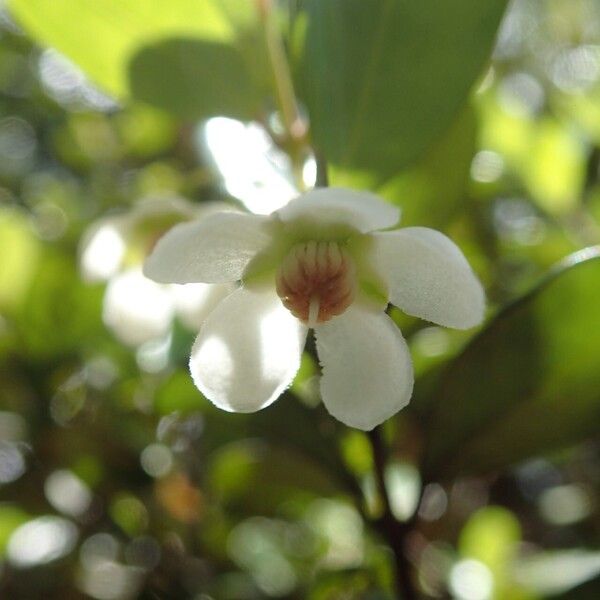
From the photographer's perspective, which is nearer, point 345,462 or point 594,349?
point 594,349

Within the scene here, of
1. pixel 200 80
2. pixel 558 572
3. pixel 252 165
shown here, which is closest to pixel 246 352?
pixel 252 165

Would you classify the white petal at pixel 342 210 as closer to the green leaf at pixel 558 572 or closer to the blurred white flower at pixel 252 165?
the blurred white flower at pixel 252 165

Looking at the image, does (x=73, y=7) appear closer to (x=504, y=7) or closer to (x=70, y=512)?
(x=504, y=7)

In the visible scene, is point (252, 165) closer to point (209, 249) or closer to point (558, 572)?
point (209, 249)

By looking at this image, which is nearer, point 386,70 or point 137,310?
point 386,70

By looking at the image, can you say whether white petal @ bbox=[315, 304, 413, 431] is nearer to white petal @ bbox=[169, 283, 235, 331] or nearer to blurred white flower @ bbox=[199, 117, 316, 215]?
blurred white flower @ bbox=[199, 117, 316, 215]

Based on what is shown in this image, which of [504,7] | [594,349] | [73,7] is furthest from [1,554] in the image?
[504,7]

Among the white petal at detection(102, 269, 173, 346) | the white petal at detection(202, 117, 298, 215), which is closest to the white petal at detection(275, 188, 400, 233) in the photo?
the white petal at detection(202, 117, 298, 215)
